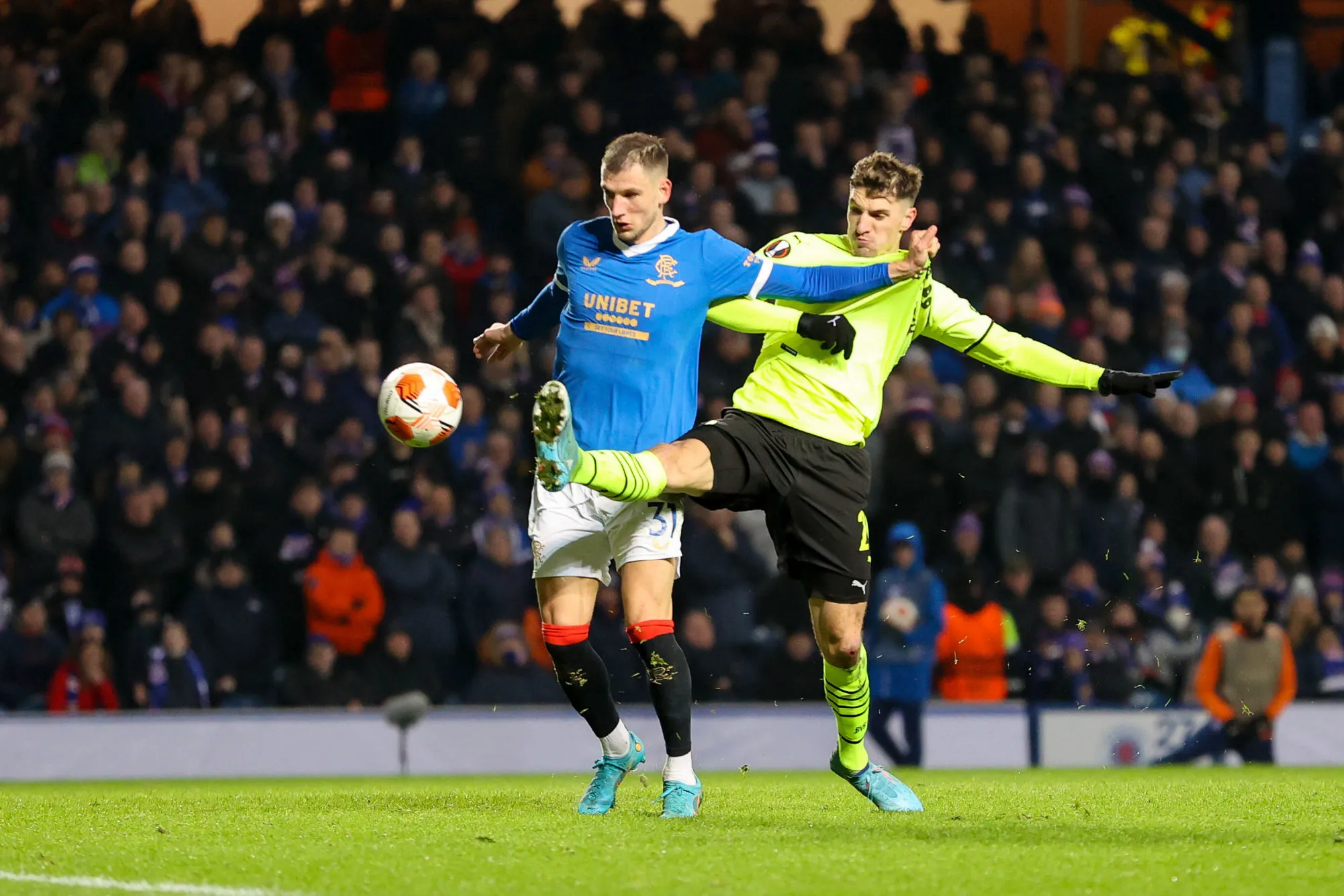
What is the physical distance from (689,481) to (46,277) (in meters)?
7.59

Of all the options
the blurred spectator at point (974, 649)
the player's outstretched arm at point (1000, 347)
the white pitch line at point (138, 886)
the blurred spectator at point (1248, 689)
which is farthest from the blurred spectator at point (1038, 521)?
the white pitch line at point (138, 886)

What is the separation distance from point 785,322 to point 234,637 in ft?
18.8

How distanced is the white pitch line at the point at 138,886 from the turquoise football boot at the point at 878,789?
2446mm

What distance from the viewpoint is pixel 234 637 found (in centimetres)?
1076

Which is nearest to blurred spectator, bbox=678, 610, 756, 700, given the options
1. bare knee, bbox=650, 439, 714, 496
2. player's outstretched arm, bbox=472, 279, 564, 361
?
player's outstretched arm, bbox=472, 279, 564, 361

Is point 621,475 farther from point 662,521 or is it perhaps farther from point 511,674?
point 511,674

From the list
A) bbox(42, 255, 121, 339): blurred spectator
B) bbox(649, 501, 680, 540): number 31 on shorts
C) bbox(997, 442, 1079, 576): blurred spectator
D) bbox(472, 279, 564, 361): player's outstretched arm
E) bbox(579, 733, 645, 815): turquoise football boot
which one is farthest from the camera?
bbox(42, 255, 121, 339): blurred spectator

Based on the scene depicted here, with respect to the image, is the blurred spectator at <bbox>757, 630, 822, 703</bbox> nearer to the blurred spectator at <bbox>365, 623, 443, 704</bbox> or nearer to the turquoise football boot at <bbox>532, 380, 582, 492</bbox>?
the blurred spectator at <bbox>365, 623, 443, 704</bbox>

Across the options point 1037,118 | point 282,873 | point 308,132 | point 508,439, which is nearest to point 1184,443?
point 1037,118

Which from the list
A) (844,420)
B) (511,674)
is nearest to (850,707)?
(844,420)

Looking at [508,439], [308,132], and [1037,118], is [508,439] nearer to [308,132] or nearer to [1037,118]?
[308,132]

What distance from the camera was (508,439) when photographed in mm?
11688

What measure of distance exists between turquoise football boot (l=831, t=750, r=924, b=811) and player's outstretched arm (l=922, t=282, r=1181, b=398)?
4.74ft

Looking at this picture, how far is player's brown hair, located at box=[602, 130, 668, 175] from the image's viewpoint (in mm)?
5914
